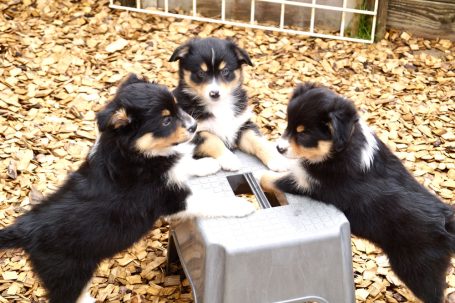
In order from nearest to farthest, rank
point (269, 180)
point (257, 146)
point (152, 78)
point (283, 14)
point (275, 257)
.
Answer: point (275, 257) < point (269, 180) < point (257, 146) < point (152, 78) < point (283, 14)

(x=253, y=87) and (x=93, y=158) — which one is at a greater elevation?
(x=93, y=158)

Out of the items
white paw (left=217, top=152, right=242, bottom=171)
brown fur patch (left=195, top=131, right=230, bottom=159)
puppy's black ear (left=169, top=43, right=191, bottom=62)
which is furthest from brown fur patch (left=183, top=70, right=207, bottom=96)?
white paw (left=217, top=152, right=242, bottom=171)

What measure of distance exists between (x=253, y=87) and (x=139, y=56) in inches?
50.6

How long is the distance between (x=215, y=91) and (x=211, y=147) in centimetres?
42

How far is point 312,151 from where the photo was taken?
3.50 metres

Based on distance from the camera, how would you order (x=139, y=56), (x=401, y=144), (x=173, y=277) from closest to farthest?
(x=173, y=277), (x=401, y=144), (x=139, y=56)

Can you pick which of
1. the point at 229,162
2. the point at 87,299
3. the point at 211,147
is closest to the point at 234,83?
the point at 211,147

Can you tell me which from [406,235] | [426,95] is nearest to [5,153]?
[406,235]

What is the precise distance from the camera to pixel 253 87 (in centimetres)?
609

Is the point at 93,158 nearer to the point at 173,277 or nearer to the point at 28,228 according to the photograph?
the point at 28,228

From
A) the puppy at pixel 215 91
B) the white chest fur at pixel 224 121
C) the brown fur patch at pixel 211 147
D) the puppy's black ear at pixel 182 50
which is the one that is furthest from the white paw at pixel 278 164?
the puppy's black ear at pixel 182 50

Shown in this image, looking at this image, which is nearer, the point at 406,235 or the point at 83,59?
the point at 406,235

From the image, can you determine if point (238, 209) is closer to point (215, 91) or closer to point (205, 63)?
point (215, 91)

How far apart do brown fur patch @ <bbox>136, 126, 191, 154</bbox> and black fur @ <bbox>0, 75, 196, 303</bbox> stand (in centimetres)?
3
